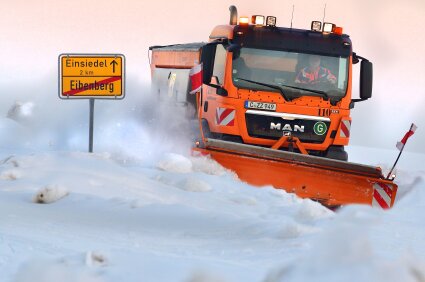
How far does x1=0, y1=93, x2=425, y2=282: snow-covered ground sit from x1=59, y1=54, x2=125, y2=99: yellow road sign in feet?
3.43

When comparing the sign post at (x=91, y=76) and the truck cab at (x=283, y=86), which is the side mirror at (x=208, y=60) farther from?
the sign post at (x=91, y=76)

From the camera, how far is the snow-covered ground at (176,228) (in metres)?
3.20

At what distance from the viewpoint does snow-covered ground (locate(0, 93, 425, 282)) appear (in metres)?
Result: 3.20

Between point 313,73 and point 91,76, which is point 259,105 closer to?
point 313,73

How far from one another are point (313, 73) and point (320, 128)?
2.79 feet

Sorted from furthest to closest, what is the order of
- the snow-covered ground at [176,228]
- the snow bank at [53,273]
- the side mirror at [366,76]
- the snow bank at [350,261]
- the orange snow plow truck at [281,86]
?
the orange snow plow truck at [281,86], the side mirror at [366,76], the snow bank at [53,273], the snow-covered ground at [176,228], the snow bank at [350,261]

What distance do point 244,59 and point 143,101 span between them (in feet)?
20.6

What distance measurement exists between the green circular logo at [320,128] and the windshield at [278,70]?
1.62ft

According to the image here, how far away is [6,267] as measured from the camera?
406cm

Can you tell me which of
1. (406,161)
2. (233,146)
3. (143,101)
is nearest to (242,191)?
(233,146)

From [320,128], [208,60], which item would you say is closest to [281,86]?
[320,128]

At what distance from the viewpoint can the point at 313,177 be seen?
989 cm

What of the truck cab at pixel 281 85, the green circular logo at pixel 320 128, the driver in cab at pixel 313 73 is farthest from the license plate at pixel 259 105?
the green circular logo at pixel 320 128

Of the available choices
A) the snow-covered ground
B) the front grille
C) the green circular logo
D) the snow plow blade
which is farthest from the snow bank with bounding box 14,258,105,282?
the green circular logo
